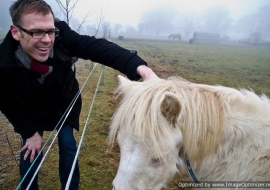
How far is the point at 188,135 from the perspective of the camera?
1.58 metres

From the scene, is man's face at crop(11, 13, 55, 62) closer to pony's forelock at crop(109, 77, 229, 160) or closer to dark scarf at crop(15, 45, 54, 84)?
dark scarf at crop(15, 45, 54, 84)

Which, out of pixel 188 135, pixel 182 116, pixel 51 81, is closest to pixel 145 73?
pixel 182 116

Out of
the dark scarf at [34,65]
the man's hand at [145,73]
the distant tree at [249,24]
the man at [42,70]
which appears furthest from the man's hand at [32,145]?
the distant tree at [249,24]

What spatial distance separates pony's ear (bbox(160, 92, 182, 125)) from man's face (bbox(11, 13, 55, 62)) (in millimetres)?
1197

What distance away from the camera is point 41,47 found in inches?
73.7

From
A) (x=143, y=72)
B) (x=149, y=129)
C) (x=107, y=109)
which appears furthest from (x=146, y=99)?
(x=107, y=109)

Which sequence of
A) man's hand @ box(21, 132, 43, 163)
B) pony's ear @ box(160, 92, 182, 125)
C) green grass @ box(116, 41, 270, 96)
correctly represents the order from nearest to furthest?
pony's ear @ box(160, 92, 182, 125)
man's hand @ box(21, 132, 43, 163)
green grass @ box(116, 41, 270, 96)

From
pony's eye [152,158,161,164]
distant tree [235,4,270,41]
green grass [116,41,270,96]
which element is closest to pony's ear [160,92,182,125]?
pony's eye [152,158,161,164]

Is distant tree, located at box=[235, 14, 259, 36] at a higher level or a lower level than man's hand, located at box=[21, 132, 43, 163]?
higher

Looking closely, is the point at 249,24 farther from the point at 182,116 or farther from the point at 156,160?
the point at 156,160

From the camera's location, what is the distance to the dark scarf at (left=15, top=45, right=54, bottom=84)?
186cm

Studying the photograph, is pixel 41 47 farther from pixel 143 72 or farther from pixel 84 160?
pixel 84 160

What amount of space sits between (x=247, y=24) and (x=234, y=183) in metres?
149

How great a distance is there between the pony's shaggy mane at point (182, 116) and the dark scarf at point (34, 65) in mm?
854
